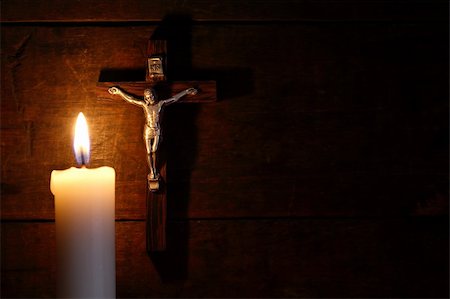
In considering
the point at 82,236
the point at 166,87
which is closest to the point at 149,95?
the point at 166,87

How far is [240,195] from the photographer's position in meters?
0.79

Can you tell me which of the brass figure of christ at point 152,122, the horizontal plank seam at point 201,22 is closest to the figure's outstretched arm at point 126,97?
the brass figure of christ at point 152,122

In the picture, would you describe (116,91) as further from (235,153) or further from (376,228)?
(376,228)

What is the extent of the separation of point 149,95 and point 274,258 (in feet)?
1.12

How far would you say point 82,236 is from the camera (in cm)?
59

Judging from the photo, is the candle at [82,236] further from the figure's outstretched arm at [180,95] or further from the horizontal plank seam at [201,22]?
the horizontal plank seam at [201,22]

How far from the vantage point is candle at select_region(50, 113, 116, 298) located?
1.94 ft

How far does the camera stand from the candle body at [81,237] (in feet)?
1.94

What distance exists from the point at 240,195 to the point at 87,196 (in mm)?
A: 281

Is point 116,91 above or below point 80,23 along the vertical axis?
below

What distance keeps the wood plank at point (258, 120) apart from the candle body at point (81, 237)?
18 centimetres

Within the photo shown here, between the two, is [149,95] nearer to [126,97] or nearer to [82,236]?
[126,97]

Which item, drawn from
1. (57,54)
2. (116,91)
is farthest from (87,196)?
(57,54)

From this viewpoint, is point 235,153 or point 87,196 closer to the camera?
point 87,196
